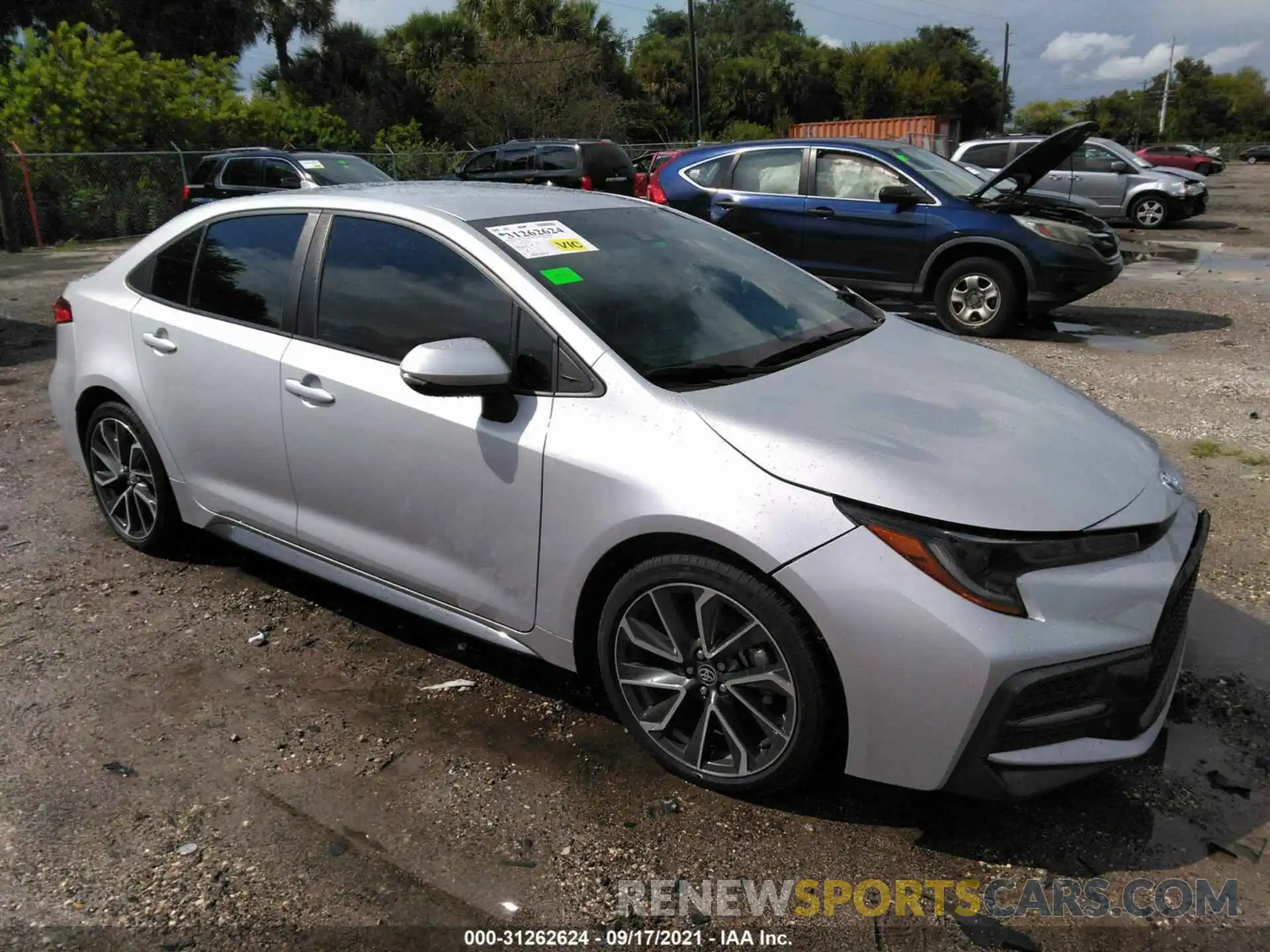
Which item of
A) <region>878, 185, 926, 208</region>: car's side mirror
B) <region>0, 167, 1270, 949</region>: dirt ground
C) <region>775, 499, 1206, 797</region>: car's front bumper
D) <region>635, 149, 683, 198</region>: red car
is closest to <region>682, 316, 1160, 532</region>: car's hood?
<region>775, 499, 1206, 797</region>: car's front bumper

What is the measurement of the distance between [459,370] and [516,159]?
15158 mm

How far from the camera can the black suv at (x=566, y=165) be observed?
16.3 meters

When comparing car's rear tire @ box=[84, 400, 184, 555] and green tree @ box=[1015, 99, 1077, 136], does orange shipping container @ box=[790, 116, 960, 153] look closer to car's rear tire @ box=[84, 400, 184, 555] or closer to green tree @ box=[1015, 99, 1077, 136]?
car's rear tire @ box=[84, 400, 184, 555]

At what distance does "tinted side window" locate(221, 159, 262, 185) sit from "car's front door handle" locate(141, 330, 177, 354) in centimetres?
1131

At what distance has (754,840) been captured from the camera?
2.67m

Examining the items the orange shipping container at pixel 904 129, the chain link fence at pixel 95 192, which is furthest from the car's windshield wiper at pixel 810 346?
the orange shipping container at pixel 904 129

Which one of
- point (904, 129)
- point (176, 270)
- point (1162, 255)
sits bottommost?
point (1162, 255)

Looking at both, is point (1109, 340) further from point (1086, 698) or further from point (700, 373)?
point (1086, 698)

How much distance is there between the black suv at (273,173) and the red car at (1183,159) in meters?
29.3

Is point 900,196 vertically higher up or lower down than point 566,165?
lower down

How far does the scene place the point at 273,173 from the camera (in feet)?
46.3

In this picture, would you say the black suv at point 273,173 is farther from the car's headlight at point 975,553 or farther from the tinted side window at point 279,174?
the car's headlight at point 975,553

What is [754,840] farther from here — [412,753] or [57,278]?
[57,278]

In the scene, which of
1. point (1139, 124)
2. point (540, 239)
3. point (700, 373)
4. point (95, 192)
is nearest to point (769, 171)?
point (540, 239)
